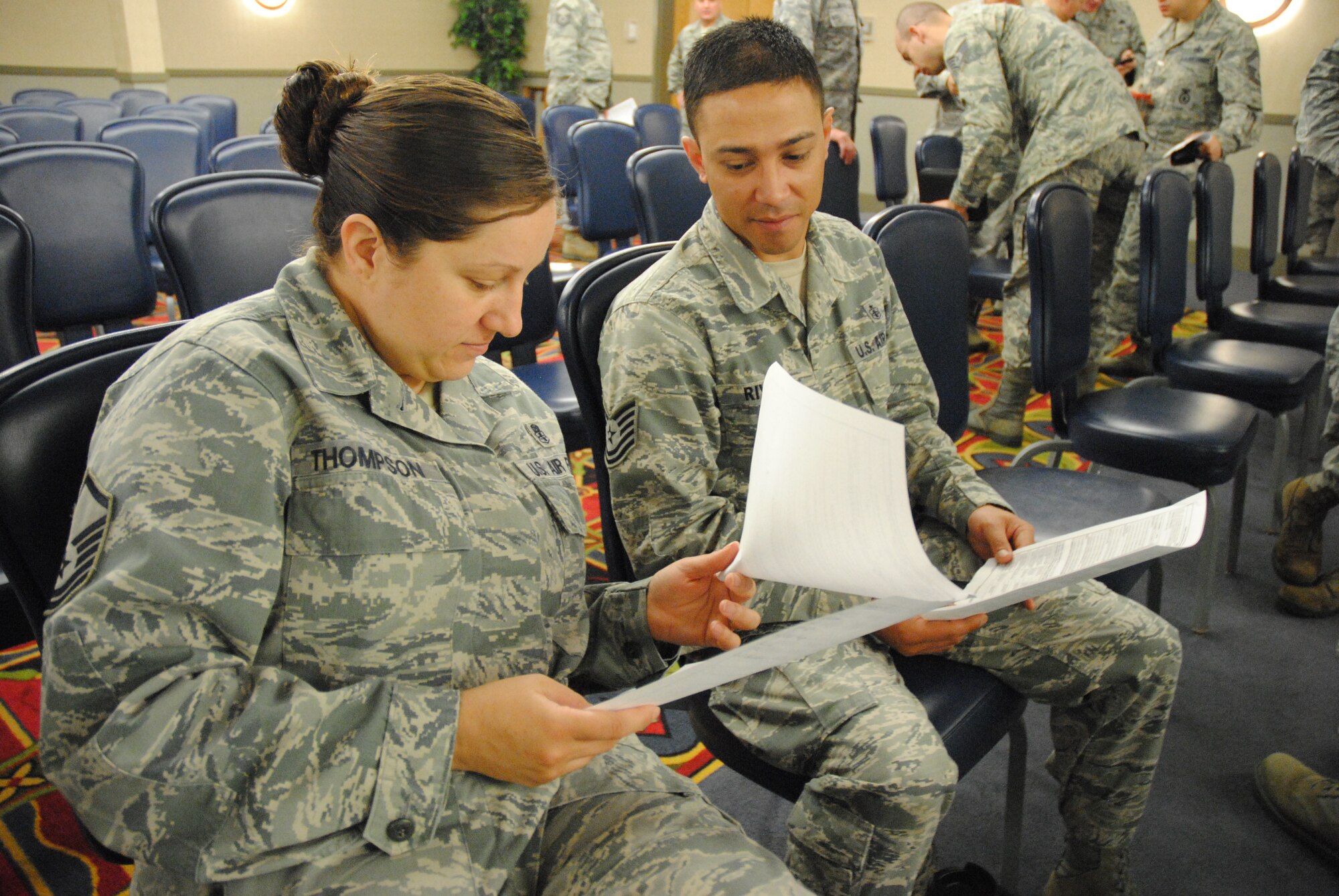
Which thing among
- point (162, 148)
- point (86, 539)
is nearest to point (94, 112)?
point (162, 148)

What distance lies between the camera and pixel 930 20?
355 cm

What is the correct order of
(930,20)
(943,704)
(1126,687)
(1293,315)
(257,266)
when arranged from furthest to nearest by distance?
1. (930,20)
2. (1293,315)
3. (257,266)
4. (1126,687)
5. (943,704)

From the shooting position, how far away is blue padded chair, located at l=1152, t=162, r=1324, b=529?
2.45 m

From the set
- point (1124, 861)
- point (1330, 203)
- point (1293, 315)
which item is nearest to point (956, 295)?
point (1124, 861)

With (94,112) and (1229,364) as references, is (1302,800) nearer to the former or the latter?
(1229,364)

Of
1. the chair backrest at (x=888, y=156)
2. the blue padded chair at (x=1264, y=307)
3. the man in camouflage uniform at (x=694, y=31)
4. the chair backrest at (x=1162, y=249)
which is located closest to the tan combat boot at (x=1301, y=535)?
the chair backrest at (x=1162, y=249)

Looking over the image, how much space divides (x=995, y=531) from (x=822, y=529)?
66 cm

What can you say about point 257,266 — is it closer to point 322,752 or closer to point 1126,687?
point 322,752

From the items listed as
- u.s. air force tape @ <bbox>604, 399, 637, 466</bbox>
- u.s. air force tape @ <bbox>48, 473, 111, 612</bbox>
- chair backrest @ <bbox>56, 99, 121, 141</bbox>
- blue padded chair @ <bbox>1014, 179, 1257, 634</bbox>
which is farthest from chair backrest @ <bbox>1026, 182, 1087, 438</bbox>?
chair backrest @ <bbox>56, 99, 121, 141</bbox>

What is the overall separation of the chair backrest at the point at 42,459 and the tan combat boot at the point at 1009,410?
9.08 ft

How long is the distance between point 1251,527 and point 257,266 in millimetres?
2641

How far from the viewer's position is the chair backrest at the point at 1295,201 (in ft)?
12.1

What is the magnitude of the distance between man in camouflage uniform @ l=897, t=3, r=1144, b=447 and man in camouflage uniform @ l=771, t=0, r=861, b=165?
1.22 meters

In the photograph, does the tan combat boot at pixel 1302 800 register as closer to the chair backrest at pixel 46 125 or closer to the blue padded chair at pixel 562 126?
the blue padded chair at pixel 562 126
